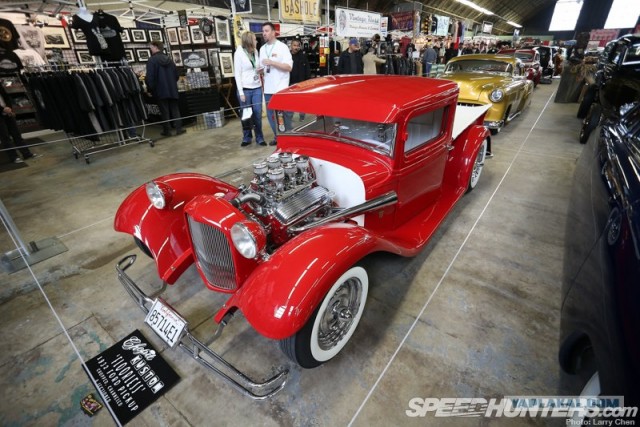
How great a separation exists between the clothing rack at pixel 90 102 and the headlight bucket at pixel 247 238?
4.44m

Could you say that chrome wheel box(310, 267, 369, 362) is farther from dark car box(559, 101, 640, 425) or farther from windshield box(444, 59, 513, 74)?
windshield box(444, 59, 513, 74)

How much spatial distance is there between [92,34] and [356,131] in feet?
20.4

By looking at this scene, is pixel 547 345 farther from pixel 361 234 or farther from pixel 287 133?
pixel 287 133

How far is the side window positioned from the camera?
261 centimetres

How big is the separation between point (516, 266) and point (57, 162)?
290 inches

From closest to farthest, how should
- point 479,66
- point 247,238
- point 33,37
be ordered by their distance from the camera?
point 247,238
point 479,66
point 33,37

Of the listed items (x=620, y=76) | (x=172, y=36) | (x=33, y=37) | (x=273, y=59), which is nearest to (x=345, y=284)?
(x=273, y=59)

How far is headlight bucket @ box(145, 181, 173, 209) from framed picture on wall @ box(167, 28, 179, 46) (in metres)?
8.06

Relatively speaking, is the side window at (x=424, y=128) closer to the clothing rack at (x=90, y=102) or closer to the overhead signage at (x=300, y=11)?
the clothing rack at (x=90, y=102)

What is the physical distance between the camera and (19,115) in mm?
7020

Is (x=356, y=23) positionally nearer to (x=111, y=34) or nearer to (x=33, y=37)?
(x=111, y=34)

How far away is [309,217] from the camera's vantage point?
2.12 m

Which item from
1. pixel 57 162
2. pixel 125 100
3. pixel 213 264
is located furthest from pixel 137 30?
pixel 213 264

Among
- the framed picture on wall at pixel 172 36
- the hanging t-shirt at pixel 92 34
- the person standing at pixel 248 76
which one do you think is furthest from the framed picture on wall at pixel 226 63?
the person standing at pixel 248 76
